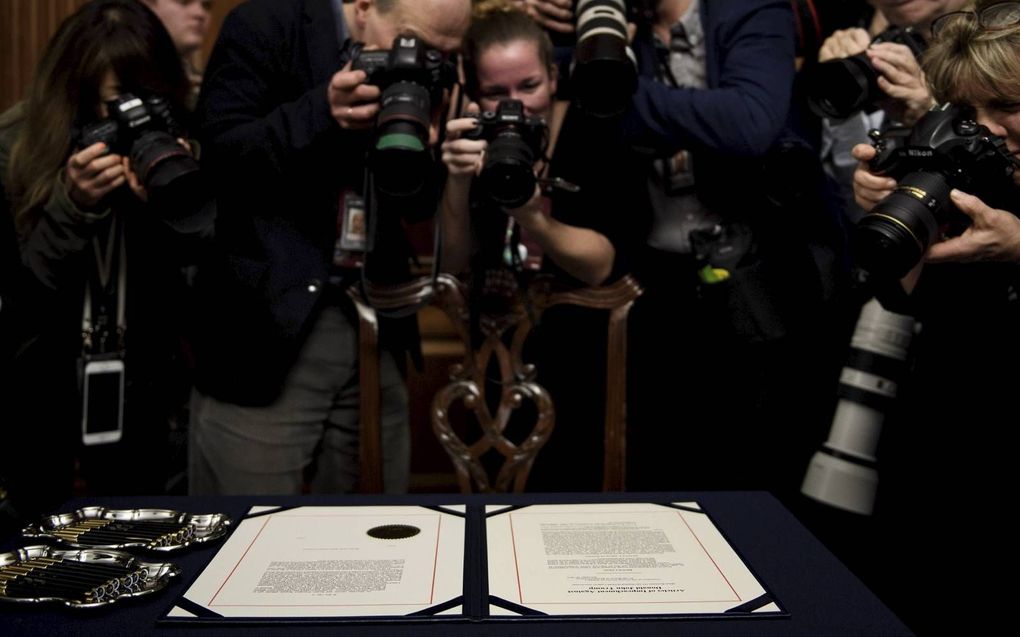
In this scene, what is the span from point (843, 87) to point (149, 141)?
3.49 feet

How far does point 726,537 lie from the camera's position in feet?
3.21

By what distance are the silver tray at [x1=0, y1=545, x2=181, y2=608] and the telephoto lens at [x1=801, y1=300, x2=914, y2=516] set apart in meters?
1.09

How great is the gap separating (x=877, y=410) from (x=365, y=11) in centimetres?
107

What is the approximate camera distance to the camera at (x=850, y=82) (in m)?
1.37

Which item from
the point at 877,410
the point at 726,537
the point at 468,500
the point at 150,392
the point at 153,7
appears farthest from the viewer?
the point at 153,7

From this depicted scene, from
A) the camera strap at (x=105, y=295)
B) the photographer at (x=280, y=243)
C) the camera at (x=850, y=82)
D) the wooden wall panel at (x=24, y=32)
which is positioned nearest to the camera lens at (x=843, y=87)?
the camera at (x=850, y=82)

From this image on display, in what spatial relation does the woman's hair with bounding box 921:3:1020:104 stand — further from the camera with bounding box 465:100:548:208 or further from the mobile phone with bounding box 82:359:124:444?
the mobile phone with bounding box 82:359:124:444

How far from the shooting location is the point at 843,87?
4.57 feet

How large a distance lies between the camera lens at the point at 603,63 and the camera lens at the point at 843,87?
288mm

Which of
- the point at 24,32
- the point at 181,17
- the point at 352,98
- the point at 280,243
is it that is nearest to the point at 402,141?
the point at 352,98

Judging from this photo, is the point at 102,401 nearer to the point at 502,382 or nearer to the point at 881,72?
the point at 502,382

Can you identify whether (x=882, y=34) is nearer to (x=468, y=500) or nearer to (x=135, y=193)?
(x=468, y=500)

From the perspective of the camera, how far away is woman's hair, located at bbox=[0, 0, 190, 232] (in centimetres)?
151

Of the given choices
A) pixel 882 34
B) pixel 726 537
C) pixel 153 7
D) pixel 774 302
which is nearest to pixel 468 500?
pixel 726 537
